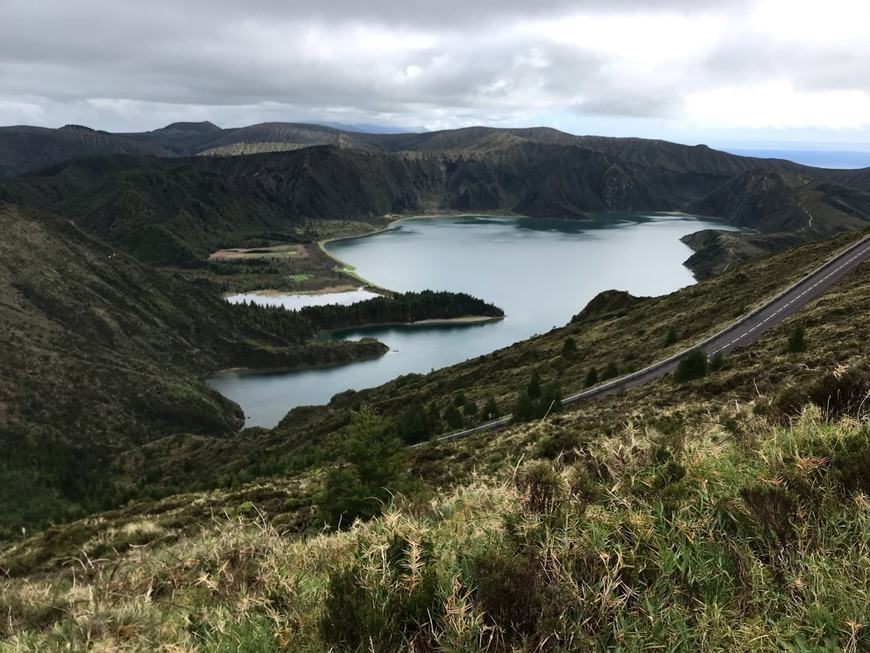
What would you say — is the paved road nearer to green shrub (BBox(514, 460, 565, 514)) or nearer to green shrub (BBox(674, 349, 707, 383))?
green shrub (BBox(674, 349, 707, 383))

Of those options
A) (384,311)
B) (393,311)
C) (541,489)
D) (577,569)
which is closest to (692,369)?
(541,489)

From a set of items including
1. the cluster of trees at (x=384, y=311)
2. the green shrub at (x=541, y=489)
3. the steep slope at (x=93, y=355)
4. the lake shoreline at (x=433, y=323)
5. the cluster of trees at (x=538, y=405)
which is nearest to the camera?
the green shrub at (x=541, y=489)

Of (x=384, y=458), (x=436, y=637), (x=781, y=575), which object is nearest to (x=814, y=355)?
(x=384, y=458)

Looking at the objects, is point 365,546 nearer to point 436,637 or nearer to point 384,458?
point 436,637

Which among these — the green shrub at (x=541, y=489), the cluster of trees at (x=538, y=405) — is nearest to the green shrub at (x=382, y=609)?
the green shrub at (x=541, y=489)

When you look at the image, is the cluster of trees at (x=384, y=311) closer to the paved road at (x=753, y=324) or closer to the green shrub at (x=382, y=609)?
the paved road at (x=753, y=324)

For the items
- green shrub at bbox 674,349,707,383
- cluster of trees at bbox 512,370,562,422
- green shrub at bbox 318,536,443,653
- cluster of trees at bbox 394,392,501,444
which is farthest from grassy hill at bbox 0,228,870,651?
cluster of trees at bbox 394,392,501,444
